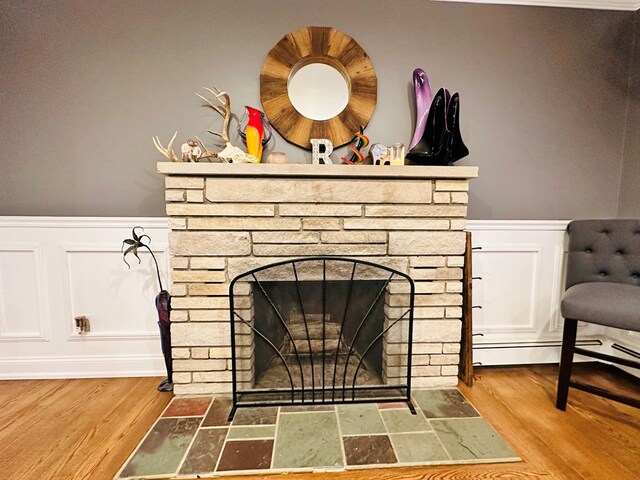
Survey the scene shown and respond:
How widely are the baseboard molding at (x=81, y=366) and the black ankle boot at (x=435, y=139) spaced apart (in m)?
1.88

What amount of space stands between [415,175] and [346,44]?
832 millimetres

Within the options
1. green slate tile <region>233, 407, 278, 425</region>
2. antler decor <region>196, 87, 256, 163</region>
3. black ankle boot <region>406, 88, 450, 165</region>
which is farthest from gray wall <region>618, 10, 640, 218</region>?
green slate tile <region>233, 407, 278, 425</region>

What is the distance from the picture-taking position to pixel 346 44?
1.62 meters

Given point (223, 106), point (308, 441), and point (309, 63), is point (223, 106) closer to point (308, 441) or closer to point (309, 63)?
point (309, 63)

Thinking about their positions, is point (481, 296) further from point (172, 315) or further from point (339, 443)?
point (172, 315)

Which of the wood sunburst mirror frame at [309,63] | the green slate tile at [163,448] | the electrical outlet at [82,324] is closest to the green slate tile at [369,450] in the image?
the green slate tile at [163,448]

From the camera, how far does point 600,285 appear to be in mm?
1519

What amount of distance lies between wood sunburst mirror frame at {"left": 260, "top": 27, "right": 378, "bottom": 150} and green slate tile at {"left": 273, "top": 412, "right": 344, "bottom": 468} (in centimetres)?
138

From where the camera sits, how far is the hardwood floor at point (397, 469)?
1.13 metres

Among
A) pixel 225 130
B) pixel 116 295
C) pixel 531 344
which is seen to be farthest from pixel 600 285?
pixel 116 295

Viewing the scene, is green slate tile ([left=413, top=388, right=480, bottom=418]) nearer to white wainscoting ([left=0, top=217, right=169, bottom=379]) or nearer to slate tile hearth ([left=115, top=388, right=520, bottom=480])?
slate tile hearth ([left=115, top=388, right=520, bottom=480])

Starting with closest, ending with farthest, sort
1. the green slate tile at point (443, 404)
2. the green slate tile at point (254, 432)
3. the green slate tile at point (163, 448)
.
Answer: the green slate tile at point (163, 448), the green slate tile at point (254, 432), the green slate tile at point (443, 404)

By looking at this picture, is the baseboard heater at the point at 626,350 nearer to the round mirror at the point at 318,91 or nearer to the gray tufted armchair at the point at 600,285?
the gray tufted armchair at the point at 600,285

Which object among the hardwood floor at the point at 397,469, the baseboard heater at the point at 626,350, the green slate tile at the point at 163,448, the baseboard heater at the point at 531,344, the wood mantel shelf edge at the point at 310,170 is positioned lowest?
the hardwood floor at the point at 397,469
